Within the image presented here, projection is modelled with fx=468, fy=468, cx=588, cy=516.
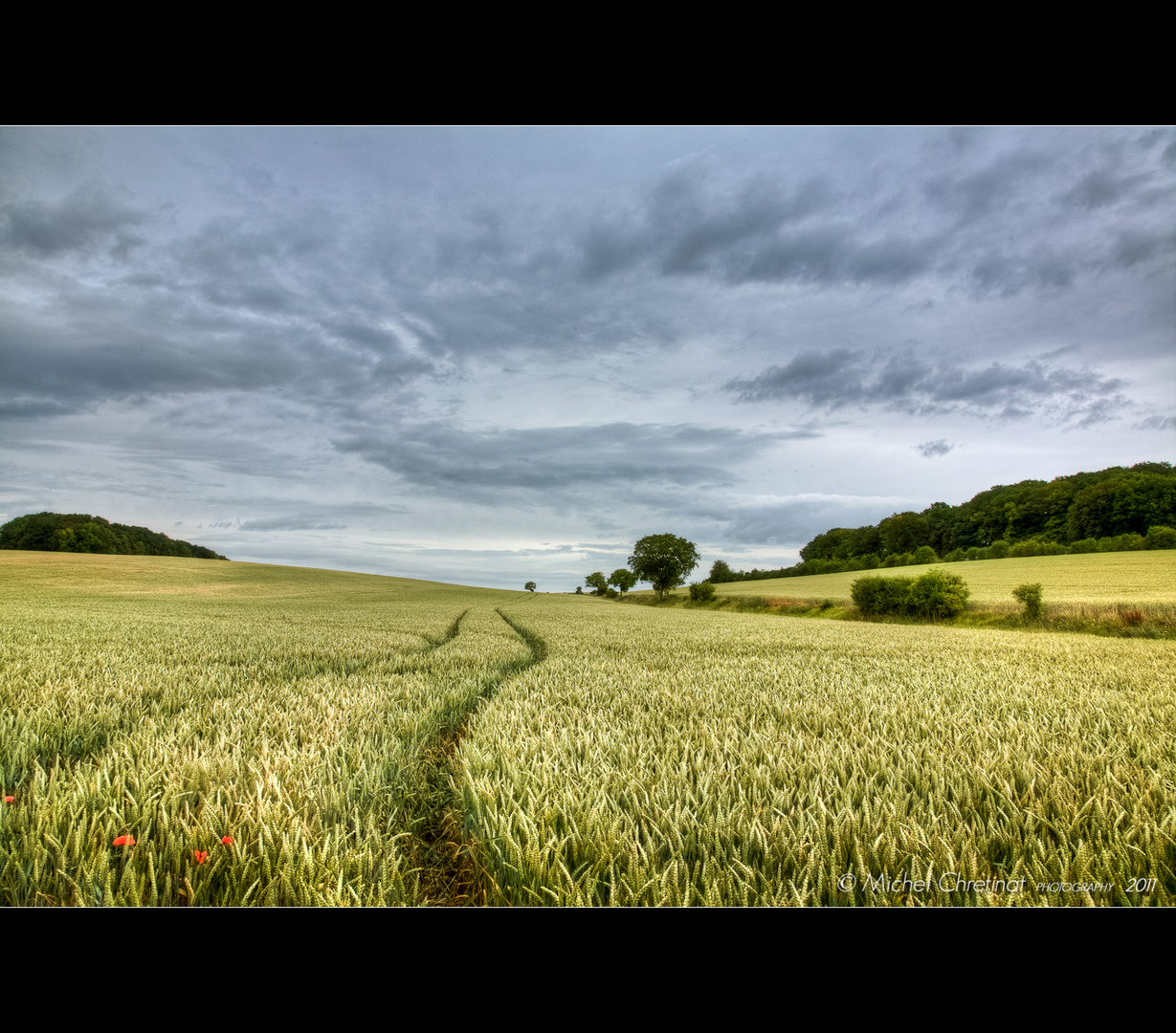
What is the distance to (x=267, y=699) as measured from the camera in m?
3.66

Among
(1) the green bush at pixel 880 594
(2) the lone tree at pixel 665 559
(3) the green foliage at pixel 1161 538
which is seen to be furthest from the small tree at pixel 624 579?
(3) the green foliage at pixel 1161 538

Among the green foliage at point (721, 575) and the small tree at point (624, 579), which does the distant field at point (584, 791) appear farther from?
the small tree at point (624, 579)

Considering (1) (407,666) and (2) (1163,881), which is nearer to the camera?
(2) (1163,881)

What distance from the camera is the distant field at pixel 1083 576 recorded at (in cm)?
1050

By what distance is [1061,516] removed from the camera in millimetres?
6801

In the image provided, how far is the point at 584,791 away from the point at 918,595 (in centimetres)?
2200

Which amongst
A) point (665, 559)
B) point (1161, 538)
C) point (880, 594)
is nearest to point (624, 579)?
point (665, 559)

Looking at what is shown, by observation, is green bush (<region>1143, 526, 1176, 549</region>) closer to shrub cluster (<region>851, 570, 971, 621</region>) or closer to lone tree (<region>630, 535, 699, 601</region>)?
shrub cluster (<region>851, 570, 971, 621</region>)

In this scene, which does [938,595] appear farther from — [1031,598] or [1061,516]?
[1061,516]
